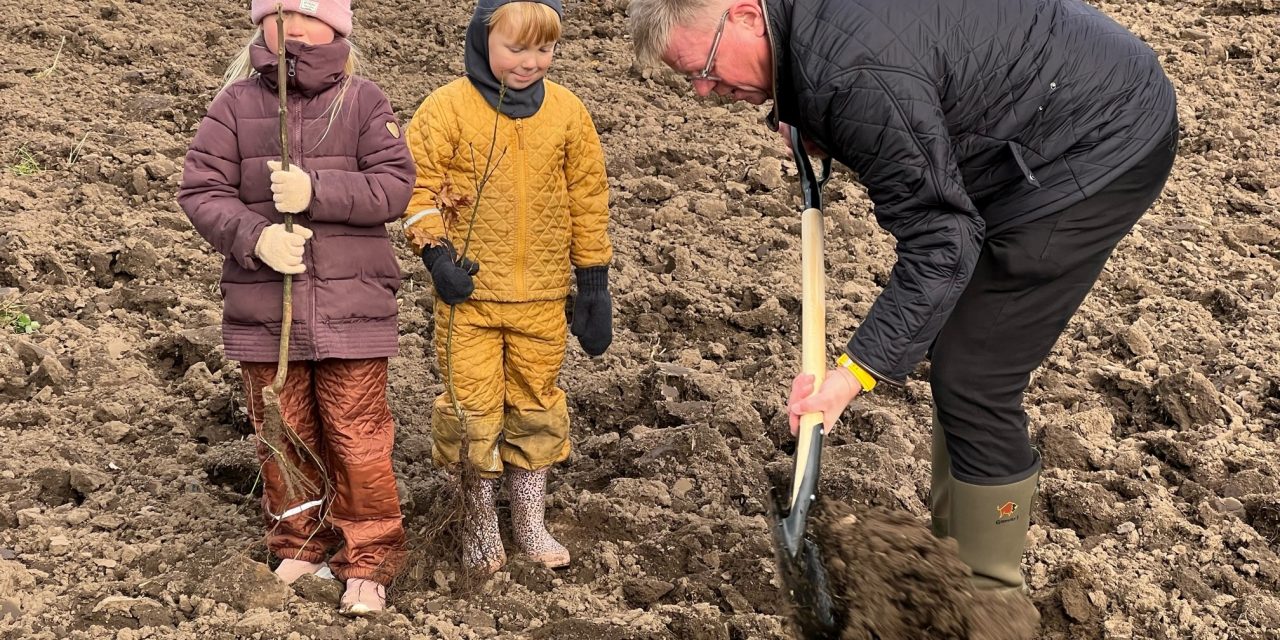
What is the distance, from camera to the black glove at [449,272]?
332 cm

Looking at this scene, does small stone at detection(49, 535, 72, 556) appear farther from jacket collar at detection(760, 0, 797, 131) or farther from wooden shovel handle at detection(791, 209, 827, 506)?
jacket collar at detection(760, 0, 797, 131)

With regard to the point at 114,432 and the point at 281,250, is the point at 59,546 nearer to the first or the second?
the point at 114,432

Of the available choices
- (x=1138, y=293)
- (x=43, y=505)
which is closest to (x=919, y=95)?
(x=43, y=505)

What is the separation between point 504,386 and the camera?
363 centimetres

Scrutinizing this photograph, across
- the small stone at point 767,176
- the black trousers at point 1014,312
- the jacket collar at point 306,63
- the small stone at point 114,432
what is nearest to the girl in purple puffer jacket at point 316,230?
the jacket collar at point 306,63

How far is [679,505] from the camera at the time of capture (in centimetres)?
404

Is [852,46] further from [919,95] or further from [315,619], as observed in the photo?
[315,619]

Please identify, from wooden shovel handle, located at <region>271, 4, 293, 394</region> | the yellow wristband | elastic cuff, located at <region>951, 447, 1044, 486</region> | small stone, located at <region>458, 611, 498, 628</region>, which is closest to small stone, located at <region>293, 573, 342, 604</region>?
small stone, located at <region>458, 611, 498, 628</region>

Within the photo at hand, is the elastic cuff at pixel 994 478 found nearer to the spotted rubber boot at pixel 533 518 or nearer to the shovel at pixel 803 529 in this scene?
the shovel at pixel 803 529

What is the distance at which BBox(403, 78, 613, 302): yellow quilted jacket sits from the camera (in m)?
3.36

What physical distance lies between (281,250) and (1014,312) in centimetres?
179

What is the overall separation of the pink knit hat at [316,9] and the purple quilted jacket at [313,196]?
57 millimetres

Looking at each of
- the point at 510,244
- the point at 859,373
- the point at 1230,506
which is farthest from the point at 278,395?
the point at 1230,506

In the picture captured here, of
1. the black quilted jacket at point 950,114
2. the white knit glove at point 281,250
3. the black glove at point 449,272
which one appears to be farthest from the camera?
the black glove at point 449,272
